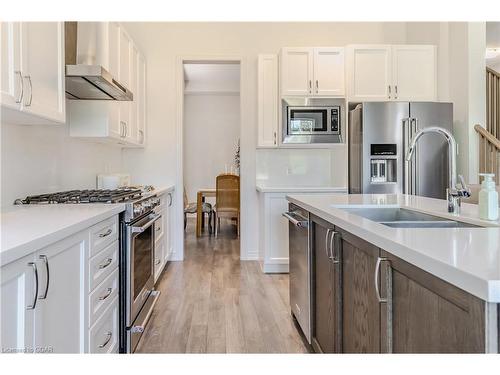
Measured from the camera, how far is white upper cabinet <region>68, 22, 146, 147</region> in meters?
2.80

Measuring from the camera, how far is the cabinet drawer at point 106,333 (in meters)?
1.68

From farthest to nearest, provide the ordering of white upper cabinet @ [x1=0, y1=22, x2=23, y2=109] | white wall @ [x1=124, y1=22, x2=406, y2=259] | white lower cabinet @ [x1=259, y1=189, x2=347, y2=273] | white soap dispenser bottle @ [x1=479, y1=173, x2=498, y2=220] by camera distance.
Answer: white wall @ [x1=124, y1=22, x2=406, y2=259]
white lower cabinet @ [x1=259, y1=189, x2=347, y2=273]
white upper cabinet @ [x1=0, y1=22, x2=23, y2=109]
white soap dispenser bottle @ [x1=479, y1=173, x2=498, y2=220]

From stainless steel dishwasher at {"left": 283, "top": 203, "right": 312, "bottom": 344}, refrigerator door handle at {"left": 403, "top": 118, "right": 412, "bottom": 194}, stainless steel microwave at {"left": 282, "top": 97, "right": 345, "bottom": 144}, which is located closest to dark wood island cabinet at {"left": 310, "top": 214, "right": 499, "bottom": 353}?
stainless steel dishwasher at {"left": 283, "top": 203, "right": 312, "bottom": 344}

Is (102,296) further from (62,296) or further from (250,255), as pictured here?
(250,255)

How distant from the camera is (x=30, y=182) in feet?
7.71

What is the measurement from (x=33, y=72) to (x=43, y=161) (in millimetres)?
862

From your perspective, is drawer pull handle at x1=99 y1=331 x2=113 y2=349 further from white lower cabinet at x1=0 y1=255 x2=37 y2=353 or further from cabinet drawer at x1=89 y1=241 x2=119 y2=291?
white lower cabinet at x1=0 y1=255 x2=37 y2=353

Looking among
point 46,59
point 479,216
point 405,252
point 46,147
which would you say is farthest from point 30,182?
point 479,216

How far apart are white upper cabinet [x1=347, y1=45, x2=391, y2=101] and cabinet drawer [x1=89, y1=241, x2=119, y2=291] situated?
3104mm

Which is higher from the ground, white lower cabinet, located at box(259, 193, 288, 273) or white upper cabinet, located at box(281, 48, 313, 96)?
white upper cabinet, located at box(281, 48, 313, 96)

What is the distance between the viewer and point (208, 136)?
28.1 feet

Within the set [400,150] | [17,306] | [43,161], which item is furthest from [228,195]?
[17,306]
